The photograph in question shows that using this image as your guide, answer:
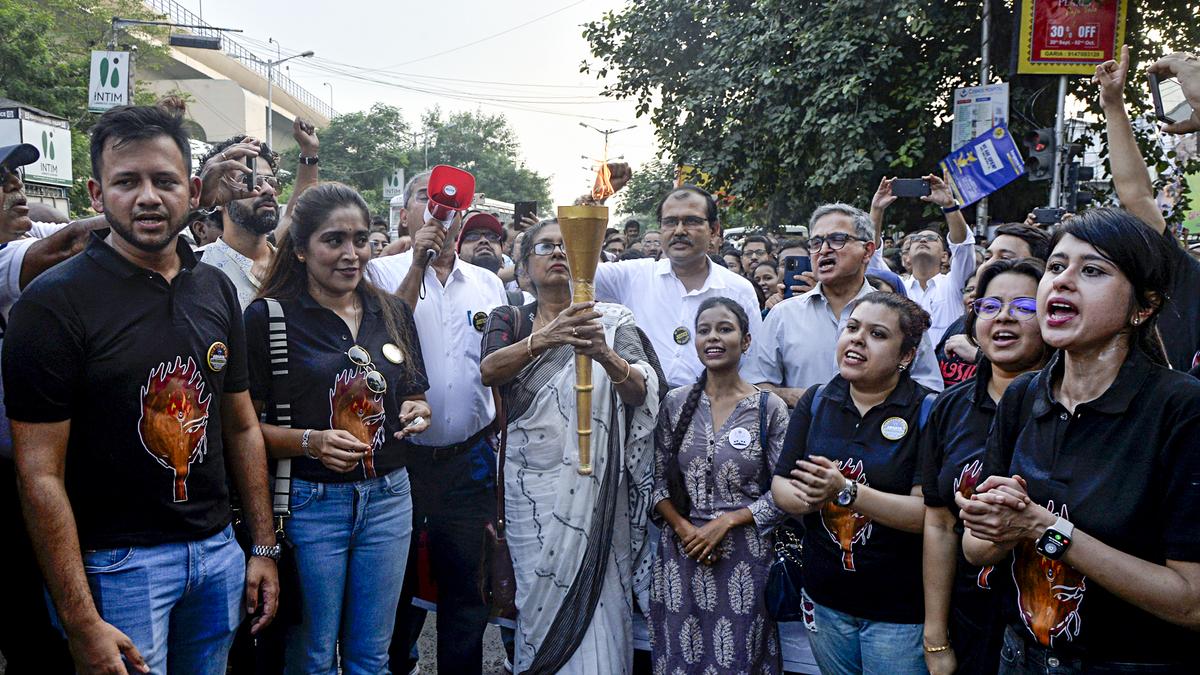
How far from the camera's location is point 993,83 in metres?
11.1

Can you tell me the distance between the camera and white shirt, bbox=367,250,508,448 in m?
3.84

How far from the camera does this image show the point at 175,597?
2.40 metres

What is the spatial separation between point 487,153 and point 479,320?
69.1m

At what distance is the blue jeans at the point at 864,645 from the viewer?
278cm

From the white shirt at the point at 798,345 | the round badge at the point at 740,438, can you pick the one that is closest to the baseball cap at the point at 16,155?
the round badge at the point at 740,438

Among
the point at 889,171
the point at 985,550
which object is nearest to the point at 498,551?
the point at 985,550

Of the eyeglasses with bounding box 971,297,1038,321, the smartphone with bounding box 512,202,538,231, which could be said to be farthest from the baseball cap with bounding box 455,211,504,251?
the eyeglasses with bounding box 971,297,1038,321

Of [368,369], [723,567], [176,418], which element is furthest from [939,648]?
[176,418]

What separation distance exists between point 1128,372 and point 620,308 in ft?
6.77

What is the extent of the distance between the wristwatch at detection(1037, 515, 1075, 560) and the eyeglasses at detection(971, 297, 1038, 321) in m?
0.97

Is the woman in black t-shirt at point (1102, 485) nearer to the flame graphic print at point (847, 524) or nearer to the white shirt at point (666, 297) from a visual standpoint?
the flame graphic print at point (847, 524)

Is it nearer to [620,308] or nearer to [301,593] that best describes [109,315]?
[301,593]

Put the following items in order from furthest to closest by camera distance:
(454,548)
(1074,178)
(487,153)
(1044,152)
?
(487,153)
(1044,152)
(1074,178)
(454,548)

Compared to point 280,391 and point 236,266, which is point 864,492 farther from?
point 236,266
